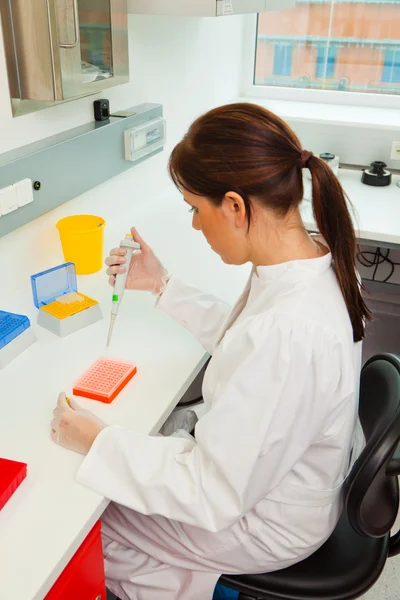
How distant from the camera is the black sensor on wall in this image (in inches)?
64.8

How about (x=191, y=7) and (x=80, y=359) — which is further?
(x=191, y=7)

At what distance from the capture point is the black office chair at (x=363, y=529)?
0.96 meters

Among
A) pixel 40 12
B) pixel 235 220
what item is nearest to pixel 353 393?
pixel 235 220

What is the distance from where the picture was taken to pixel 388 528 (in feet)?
3.41

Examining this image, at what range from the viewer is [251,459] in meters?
0.86

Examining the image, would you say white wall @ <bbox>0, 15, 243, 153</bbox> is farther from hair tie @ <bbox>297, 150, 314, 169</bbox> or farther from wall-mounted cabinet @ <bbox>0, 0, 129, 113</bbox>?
hair tie @ <bbox>297, 150, 314, 169</bbox>

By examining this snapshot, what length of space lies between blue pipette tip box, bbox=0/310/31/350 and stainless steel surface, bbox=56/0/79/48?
0.60m

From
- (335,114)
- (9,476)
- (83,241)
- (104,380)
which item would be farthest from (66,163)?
(335,114)

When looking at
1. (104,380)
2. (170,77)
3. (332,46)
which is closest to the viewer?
(104,380)

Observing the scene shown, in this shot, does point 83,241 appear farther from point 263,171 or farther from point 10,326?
point 263,171

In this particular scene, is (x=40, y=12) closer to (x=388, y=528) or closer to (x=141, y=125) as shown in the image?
(x=141, y=125)

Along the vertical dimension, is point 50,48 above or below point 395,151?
above

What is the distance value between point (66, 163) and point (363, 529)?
111cm

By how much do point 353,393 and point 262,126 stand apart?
0.45m
